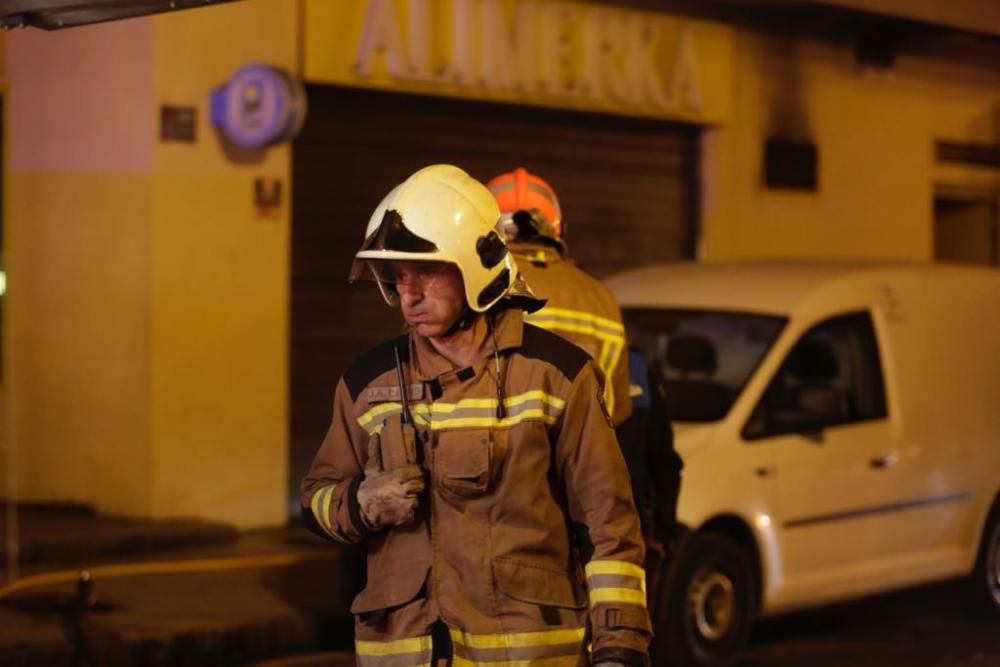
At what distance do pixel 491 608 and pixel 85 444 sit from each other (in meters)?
6.57

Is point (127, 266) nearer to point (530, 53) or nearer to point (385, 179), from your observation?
point (385, 179)

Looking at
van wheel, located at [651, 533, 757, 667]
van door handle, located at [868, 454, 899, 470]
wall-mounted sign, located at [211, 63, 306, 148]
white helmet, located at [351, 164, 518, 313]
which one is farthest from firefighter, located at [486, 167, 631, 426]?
wall-mounted sign, located at [211, 63, 306, 148]

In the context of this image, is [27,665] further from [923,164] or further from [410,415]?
[923,164]

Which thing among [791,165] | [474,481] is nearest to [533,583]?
[474,481]

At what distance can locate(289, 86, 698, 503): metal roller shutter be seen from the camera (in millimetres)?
10602

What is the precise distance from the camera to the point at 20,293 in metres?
9.94

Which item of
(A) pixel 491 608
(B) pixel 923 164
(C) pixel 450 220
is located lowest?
(A) pixel 491 608

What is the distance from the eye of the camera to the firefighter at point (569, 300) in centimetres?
505

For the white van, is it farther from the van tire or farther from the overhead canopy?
the overhead canopy

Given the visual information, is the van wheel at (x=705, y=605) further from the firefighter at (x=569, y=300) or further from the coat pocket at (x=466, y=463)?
the coat pocket at (x=466, y=463)

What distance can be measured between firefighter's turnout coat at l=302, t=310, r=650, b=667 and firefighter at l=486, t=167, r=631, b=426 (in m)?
1.09

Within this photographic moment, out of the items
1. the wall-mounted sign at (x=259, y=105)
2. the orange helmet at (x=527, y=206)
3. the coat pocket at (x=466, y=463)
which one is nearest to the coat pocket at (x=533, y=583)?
the coat pocket at (x=466, y=463)

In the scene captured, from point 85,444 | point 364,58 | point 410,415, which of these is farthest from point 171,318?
point 410,415

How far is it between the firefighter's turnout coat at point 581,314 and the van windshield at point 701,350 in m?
2.69
